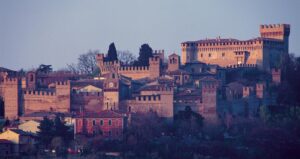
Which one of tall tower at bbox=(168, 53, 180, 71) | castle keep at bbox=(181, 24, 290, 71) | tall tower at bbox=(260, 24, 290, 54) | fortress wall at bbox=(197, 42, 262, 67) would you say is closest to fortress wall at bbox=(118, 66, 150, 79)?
tall tower at bbox=(168, 53, 180, 71)

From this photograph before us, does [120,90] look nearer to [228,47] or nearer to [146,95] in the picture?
[146,95]

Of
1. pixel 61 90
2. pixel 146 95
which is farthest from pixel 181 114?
pixel 61 90

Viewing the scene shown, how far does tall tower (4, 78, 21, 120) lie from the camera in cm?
4312

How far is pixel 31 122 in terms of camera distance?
4066 centimetres

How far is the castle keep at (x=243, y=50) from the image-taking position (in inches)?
1986

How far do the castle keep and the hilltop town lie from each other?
9 cm

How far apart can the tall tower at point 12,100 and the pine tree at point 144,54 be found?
7.64 m

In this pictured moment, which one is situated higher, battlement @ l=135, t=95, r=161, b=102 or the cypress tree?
the cypress tree

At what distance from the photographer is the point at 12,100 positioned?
142 ft

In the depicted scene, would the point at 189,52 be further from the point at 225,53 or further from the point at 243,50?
the point at 243,50

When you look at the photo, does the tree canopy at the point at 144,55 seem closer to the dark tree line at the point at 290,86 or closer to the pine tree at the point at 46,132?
the dark tree line at the point at 290,86

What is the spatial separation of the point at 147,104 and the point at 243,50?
1082 centimetres

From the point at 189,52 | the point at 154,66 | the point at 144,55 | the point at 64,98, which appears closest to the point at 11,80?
the point at 64,98

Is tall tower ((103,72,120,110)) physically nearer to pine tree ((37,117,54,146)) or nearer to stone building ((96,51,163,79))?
pine tree ((37,117,54,146))
